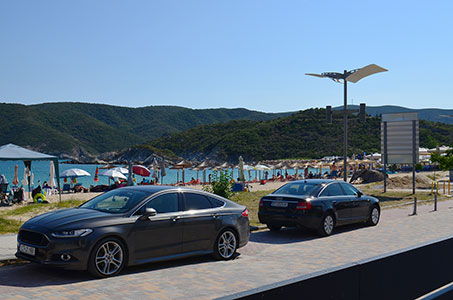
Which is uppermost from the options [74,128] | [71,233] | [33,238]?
[74,128]

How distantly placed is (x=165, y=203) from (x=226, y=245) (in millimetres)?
1493

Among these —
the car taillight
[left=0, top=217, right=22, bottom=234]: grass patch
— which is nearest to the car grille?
[left=0, top=217, right=22, bottom=234]: grass patch

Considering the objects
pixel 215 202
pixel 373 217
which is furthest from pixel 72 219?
pixel 373 217

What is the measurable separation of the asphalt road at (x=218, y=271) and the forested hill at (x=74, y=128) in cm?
13219

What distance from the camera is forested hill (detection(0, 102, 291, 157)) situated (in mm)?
138375

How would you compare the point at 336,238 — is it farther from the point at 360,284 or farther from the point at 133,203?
the point at 360,284

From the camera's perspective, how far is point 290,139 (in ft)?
428

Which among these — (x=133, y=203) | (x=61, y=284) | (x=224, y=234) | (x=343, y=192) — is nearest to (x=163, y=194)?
(x=133, y=203)

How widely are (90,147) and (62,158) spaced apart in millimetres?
14289

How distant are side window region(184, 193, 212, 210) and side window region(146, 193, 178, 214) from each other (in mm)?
244

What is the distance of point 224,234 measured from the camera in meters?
9.41

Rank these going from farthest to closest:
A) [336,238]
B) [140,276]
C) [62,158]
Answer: [62,158] → [336,238] → [140,276]

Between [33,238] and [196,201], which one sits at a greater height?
[196,201]

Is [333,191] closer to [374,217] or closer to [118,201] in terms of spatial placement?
[374,217]
